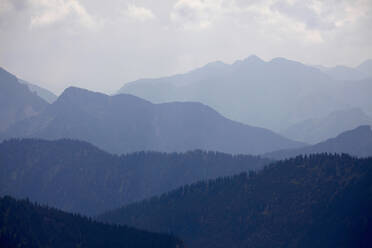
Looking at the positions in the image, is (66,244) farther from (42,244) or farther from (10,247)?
(10,247)

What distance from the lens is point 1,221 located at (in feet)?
650

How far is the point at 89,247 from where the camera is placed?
199750 mm

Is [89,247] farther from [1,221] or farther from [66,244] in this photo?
[1,221]

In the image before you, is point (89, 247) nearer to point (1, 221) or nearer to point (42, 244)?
point (42, 244)

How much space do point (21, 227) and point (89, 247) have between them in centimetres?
2434

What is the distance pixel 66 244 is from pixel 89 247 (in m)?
7.92

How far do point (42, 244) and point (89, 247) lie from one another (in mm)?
16129

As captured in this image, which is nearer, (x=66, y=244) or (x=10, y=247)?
(x=10, y=247)

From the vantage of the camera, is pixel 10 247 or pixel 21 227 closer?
pixel 10 247

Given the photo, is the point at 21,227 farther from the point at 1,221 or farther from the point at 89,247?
the point at 89,247

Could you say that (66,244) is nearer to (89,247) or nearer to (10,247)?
(89,247)

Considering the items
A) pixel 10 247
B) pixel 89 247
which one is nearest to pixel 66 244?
pixel 89 247

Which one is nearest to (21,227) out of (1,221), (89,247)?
(1,221)

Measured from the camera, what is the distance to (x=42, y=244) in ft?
636
